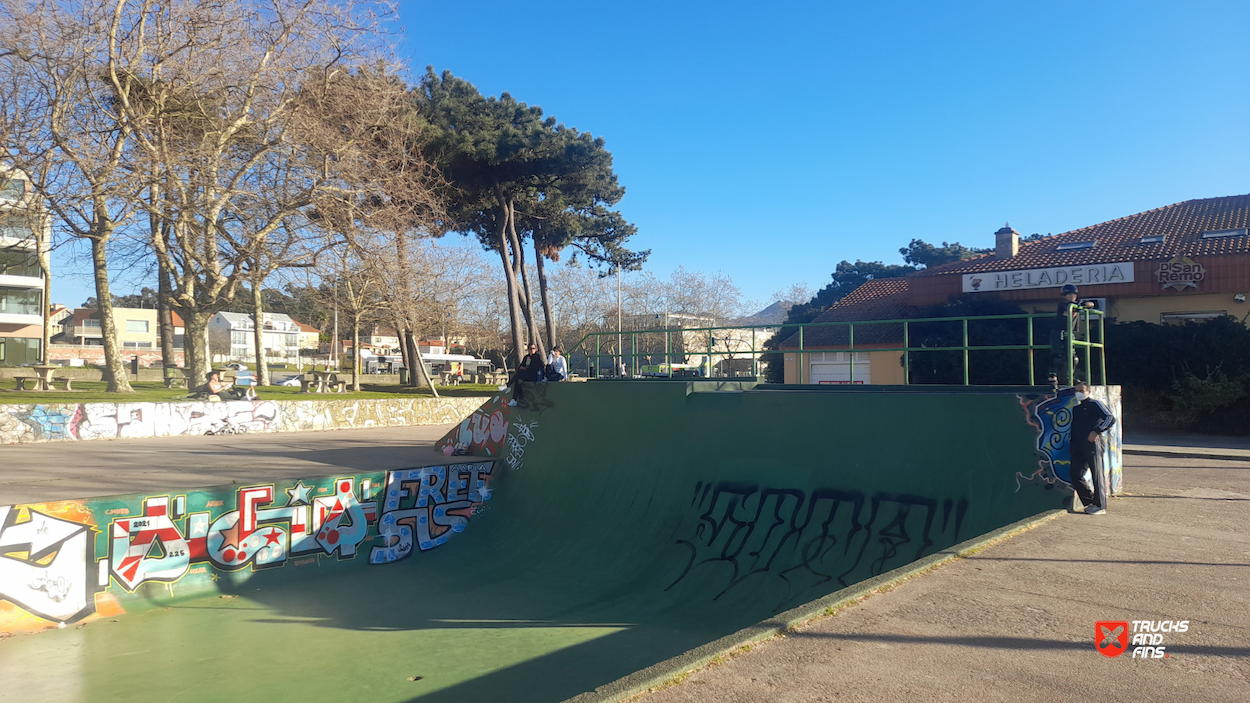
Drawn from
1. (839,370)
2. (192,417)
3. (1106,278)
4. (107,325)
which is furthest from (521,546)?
(1106,278)

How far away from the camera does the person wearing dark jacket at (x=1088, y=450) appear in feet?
26.8

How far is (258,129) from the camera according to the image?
69.9ft

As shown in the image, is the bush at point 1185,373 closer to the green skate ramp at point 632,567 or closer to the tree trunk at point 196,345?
the green skate ramp at point 632,567

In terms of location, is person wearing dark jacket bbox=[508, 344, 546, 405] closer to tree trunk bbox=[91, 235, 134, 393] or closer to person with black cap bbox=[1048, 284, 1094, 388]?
person with black cap bbox=[1048, 284, 1094, 388]

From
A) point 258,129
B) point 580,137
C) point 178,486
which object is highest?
point 580,137

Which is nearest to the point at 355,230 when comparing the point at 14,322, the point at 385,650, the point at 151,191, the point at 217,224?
the point at 217,224

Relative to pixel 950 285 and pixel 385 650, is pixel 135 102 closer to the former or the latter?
pixel 385 650

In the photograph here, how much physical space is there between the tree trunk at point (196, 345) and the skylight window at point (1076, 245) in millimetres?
32336

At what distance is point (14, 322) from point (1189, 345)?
61.4m

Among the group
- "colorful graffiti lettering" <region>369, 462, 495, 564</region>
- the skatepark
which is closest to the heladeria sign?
the skatepark

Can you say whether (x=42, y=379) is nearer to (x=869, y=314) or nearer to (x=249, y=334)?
(x=869, y=314)

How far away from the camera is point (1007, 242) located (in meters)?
31.1

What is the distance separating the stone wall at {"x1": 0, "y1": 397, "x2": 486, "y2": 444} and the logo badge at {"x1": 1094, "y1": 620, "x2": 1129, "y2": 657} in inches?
857

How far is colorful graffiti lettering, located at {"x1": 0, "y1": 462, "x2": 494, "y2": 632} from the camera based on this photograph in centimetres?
857
